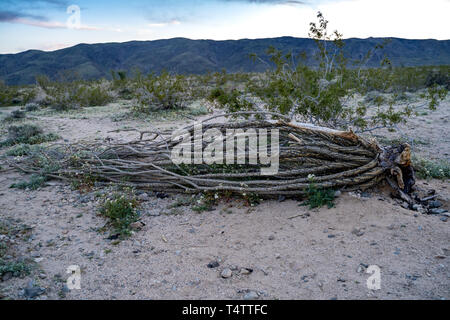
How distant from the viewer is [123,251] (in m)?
2.86

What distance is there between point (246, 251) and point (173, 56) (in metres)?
70.5

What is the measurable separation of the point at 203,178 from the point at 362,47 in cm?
6547

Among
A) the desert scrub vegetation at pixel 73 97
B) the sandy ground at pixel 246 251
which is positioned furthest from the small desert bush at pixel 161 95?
the sandy ground at pixel 246 251

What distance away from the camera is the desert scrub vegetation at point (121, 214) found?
319 centimetres

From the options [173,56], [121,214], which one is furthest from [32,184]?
[173,56]

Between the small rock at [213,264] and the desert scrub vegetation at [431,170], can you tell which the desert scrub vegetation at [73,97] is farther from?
the desert scrub vegetation at [431,170]

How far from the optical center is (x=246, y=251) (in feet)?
8.92
